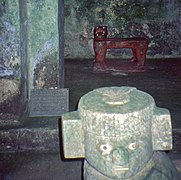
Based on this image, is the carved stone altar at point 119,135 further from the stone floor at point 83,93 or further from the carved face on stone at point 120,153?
the stone floor at point 83,93

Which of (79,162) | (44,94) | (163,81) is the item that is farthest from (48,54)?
(163,81)

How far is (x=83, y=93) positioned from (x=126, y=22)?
2.74m

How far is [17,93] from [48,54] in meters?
0.65

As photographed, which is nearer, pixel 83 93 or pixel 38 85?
pixel 38 85

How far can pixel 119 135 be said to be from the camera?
2.02m

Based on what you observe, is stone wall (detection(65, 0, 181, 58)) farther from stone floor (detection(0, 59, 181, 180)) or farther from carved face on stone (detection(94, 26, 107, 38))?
carved face on stone (detection(94, 26, 107, 38))

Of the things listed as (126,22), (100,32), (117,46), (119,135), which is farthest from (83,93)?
(119,135)

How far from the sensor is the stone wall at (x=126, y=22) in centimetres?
720

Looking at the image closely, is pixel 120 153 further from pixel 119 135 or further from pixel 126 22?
pixel 126 22

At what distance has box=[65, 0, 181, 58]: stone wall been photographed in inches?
283

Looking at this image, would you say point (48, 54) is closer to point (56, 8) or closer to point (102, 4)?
point (56, 8)

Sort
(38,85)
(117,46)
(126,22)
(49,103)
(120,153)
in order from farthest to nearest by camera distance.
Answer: (126,22), (117,46), (38,85), (49,103), (120,153)

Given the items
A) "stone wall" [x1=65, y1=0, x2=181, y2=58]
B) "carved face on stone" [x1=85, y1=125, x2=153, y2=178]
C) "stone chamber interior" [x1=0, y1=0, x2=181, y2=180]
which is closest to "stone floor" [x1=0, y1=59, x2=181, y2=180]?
"stone chamber interior" [x1=0, y1=0, x2=181, y2=180]

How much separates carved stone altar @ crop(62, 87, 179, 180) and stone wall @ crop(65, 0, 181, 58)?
5208 millimetres
